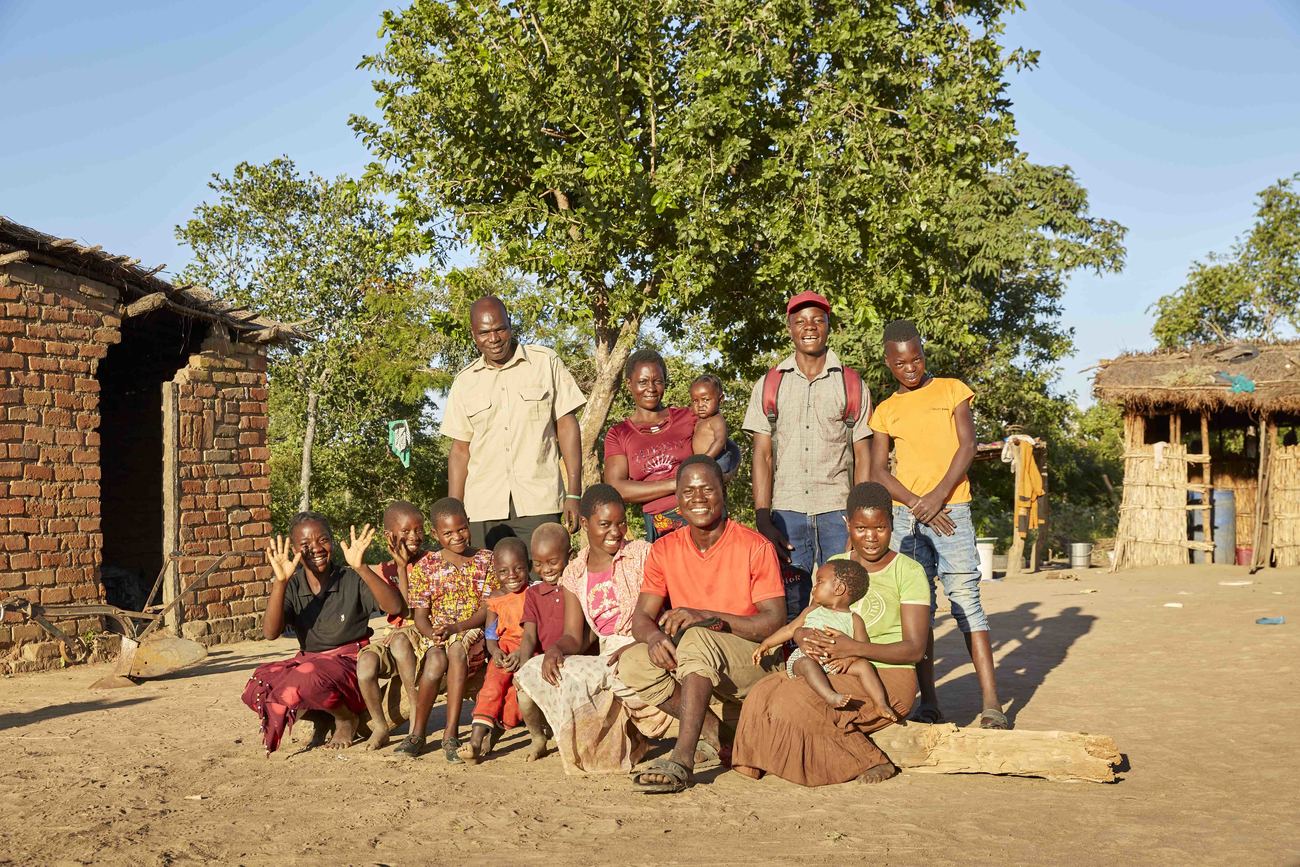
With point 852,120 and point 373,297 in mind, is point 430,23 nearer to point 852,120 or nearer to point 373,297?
point 852,120

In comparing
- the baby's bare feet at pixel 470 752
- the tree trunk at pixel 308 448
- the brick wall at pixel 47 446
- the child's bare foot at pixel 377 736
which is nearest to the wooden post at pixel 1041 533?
the brick wall at pixel 47 446

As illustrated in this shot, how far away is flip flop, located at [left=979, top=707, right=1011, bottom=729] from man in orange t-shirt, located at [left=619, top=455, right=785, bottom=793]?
110 centimetres

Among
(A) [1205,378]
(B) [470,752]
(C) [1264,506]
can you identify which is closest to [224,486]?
(B) [470,752]

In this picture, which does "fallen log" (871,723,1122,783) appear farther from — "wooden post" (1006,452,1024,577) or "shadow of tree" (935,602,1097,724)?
"wooden post" (1006,452,1024,577)

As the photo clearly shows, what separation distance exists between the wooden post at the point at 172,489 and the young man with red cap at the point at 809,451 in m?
6.11

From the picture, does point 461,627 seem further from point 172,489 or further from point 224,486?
point 224,486

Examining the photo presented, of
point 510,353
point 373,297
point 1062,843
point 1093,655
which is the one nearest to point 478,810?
point 1062,843

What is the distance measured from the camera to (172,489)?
997cm

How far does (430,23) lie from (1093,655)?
33.9 ft

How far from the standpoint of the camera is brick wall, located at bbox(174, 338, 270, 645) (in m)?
10.1

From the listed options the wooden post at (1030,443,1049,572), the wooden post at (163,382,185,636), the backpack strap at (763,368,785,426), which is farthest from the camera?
the wooden post at (1030,443,1049,572)

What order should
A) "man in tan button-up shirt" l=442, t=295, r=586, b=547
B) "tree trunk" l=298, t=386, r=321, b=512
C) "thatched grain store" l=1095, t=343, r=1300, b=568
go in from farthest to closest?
1. "tree trunk" l=298, t=386, r=321, b=512
2. "thatched grain store" l=1095, t=343, r=1300, b=568
3. "man in tan button-up shirt" l=442, t=295, r=586, b=547

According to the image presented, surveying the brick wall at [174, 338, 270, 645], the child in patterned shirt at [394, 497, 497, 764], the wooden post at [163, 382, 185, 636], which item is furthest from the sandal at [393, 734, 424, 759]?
the wooden post at [163, 382, 185, 636]

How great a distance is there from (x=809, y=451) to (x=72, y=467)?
246 inches
